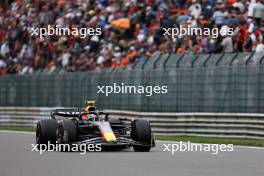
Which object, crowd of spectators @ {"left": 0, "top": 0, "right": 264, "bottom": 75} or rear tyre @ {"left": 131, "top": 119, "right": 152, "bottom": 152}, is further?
crowd of spectators @ {"left": 0, "top": 0, "right": 264, "bottom": 75}

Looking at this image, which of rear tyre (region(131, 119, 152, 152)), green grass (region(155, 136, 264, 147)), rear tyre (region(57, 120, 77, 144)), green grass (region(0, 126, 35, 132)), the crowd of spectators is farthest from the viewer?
green grass (region(0, 126, 35, 132))

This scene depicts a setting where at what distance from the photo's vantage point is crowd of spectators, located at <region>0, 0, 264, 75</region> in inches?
953

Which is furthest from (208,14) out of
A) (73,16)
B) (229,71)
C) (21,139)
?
(73,16)

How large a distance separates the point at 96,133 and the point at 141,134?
881 millimetres

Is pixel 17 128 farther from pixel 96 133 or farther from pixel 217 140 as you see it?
pixel 96 133

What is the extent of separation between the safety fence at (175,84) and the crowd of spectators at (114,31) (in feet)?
1.82

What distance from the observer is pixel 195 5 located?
26.3 meters

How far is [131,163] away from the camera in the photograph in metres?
14.9

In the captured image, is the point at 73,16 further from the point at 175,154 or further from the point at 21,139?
the point at 175,154

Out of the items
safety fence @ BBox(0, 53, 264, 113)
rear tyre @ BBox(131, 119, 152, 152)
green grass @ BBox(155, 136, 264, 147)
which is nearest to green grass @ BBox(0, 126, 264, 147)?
green grass @ BBox(155, 136, 264, 147)

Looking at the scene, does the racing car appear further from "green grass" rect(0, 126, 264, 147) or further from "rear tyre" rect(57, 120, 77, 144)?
"green grass" rect(0, 126, 264, 147)

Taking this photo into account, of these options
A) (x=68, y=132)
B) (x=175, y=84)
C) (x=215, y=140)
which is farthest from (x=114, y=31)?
(x=68, y=132)

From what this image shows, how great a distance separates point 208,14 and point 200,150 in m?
7.51

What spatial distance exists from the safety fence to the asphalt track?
3848mm
